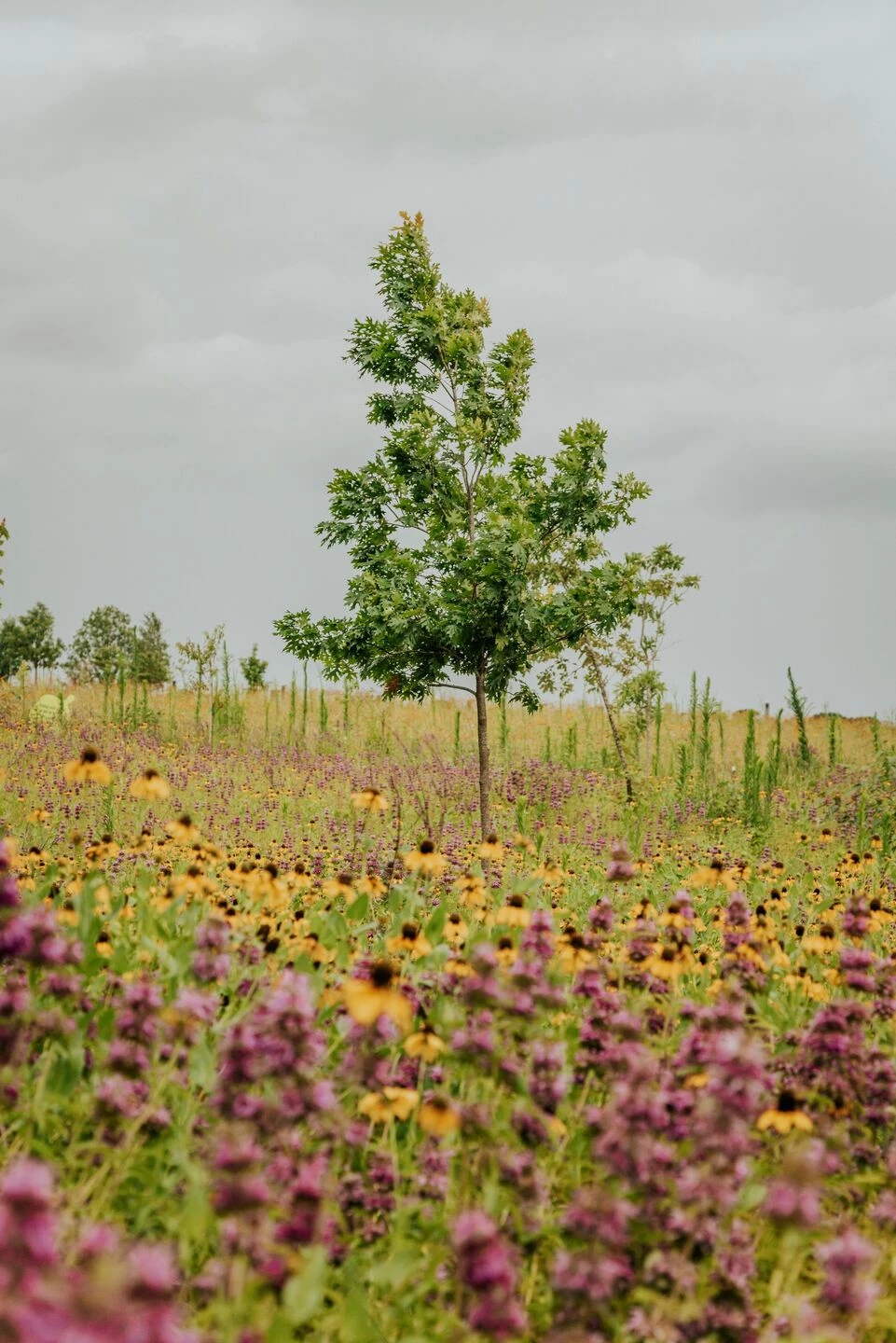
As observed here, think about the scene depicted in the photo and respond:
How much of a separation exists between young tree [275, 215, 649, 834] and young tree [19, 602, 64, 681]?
41.0m

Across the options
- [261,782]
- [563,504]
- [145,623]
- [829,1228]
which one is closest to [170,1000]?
[829,1228]

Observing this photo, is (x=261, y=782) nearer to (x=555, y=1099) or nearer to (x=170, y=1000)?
(x=170, y=1000)

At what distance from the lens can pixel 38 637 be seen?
4941cm

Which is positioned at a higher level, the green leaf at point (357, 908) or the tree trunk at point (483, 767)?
the tree trunk at point (483, 767)

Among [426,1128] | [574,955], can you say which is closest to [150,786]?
[574,955]

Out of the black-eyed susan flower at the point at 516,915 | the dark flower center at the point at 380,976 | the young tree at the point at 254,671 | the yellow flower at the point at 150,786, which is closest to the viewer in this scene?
the dark flower center at the point at 380,976

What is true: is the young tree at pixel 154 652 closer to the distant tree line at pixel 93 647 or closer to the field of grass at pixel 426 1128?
the distant tree line at pixel 93 647

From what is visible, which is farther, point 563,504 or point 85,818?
point 85,818

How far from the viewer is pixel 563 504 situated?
9.94 metres

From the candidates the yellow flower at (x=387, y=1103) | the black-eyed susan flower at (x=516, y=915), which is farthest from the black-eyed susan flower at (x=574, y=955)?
the yellow flower at (x=387, y=1103)

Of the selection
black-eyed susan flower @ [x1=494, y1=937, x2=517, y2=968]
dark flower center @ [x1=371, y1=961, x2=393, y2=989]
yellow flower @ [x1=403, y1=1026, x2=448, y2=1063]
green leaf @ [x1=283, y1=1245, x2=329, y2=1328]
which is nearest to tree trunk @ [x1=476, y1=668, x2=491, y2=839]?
black-eyed susan flower @ [x1=494, y1=937, x2=517, y2=968]

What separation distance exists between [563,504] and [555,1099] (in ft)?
26.4

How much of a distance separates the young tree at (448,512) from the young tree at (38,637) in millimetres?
40966

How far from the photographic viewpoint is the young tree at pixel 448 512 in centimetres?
932
